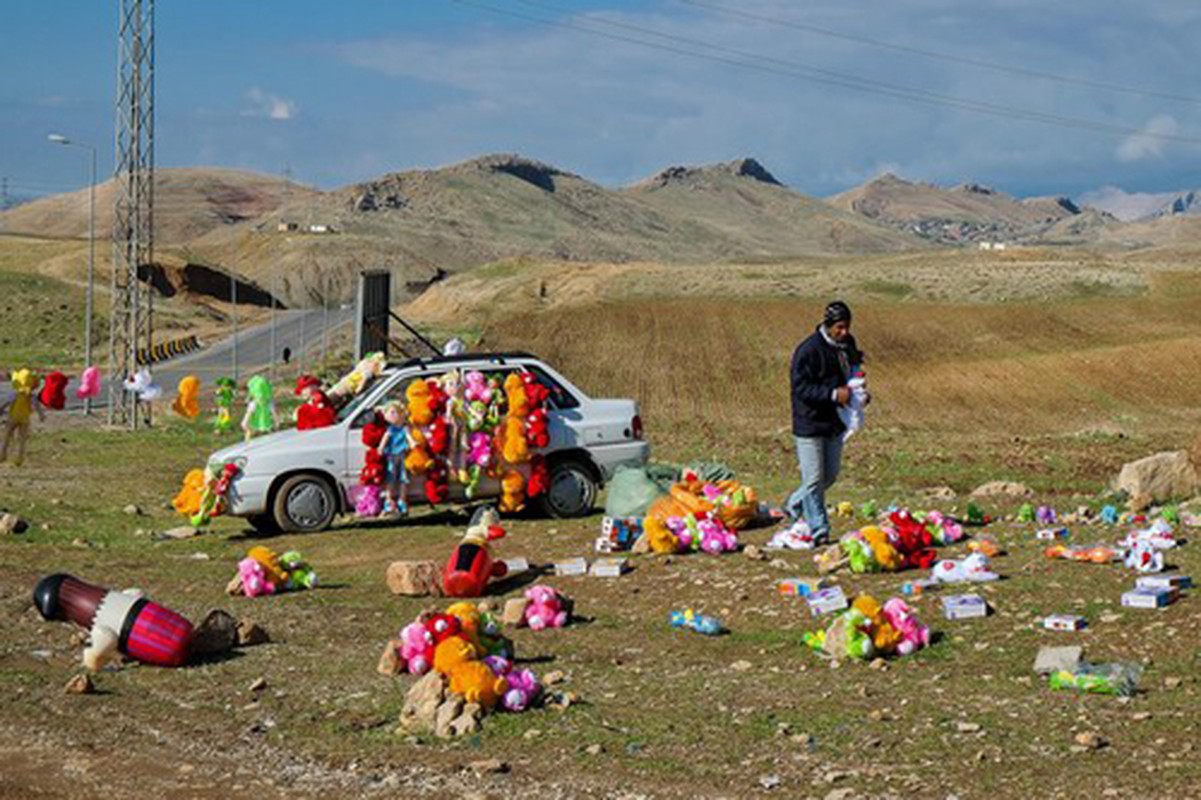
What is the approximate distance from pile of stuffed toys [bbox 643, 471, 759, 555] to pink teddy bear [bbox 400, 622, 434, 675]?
4.24 m

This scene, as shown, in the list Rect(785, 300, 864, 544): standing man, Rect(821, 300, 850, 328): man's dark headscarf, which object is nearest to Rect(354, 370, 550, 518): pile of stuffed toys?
Rect(785, 300, 864, 544): standing man

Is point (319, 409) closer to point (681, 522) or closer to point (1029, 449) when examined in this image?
point (681, 522)

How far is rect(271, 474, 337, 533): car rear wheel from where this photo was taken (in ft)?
55.1

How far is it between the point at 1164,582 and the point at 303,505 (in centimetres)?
884

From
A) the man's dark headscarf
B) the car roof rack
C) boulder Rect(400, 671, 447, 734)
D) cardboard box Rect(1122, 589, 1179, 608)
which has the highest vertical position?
the man's dark headscarf

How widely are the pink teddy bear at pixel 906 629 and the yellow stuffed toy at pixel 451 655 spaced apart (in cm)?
265

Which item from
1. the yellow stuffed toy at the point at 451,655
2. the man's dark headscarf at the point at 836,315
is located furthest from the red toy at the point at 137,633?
the man's dark headscarf at the point at 836,315

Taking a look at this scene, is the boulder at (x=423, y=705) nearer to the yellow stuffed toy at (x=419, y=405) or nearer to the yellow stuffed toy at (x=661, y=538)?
the yellow stuffed toy at (x=661, y=538)

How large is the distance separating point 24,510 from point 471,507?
16.0ft

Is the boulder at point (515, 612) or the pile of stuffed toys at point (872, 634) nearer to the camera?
the pile of stuffed toys at point (872, 634)

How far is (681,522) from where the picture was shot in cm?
1409

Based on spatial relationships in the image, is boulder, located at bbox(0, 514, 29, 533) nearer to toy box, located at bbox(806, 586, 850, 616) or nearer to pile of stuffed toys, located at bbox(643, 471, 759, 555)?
pile of stuffed toys, located at bbox(643, 471, 759, 555)

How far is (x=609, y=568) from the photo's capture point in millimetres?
13383

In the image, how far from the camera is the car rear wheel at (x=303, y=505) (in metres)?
16.8
